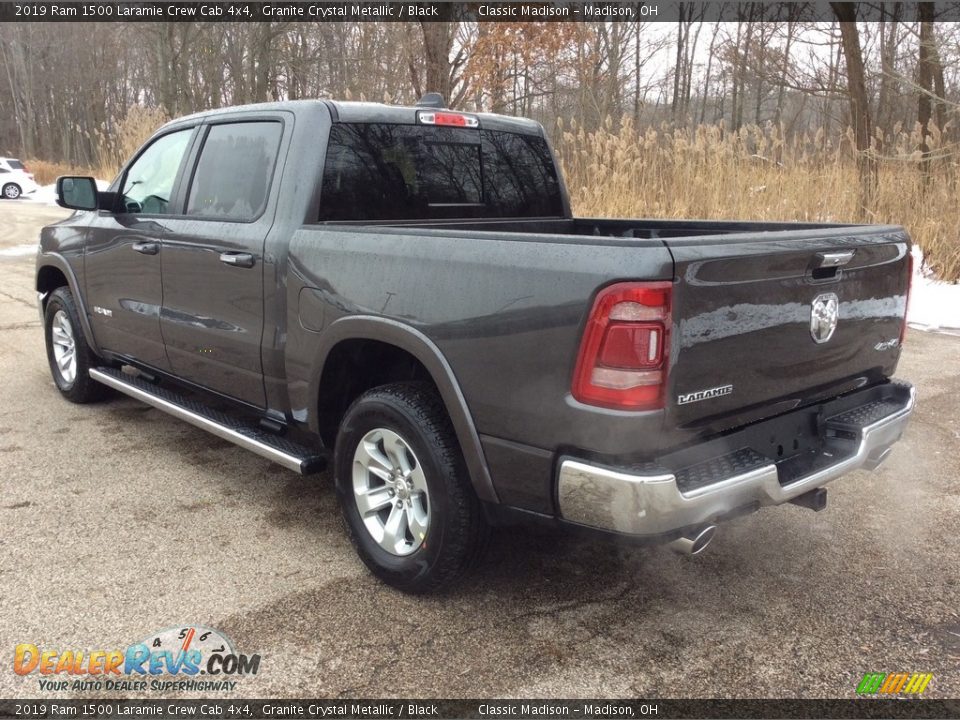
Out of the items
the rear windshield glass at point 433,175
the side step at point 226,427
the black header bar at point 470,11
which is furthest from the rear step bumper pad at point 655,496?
the black header bar at point 470,11

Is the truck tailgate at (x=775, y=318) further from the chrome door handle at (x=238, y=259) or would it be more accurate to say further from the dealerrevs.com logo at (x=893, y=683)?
the chrome door handle at (x=238, y=259)

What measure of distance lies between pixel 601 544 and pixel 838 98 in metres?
15.0

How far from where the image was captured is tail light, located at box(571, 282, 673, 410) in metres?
2.27

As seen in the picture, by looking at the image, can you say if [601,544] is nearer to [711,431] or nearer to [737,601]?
[737,601]

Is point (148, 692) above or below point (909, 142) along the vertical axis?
below

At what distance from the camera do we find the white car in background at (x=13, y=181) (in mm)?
26672

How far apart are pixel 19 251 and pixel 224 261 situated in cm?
1190

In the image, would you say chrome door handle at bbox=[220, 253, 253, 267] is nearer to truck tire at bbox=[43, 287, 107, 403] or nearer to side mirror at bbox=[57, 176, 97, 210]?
side mirror at bbox=[57, 176, 97, 210]

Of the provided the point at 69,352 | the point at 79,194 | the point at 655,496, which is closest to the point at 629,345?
the point at 655,496

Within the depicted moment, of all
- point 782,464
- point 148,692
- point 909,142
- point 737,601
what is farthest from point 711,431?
point 909,142

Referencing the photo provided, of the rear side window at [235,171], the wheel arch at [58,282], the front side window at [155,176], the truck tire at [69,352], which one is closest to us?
the rear side window at [235,171]

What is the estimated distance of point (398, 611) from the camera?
291 centimetres

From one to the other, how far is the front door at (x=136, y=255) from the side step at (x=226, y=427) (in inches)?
6.2

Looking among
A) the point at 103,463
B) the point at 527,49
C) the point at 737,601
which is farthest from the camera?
the point at 527,49
